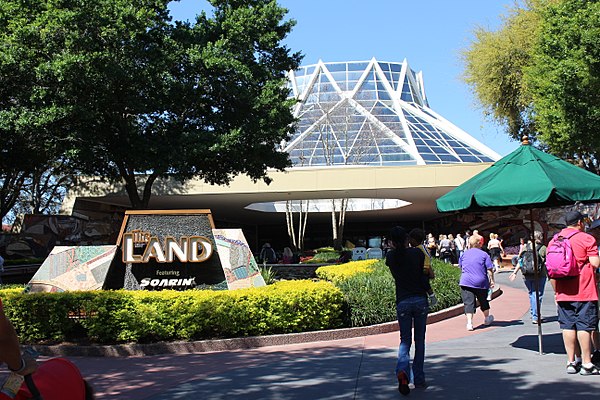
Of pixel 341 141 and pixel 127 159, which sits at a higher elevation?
pixel 341 141

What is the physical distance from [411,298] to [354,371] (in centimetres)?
144

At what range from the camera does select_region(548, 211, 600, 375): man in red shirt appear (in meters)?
6.04

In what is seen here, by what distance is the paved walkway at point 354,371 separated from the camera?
19.2 feet

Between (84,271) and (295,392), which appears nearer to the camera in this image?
(295,392)

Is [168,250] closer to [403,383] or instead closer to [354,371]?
[354,371]

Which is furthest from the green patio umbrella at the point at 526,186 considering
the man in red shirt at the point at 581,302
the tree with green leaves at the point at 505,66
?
the tree with green leaves at the point at 505,66

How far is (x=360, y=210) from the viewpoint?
1625 inches

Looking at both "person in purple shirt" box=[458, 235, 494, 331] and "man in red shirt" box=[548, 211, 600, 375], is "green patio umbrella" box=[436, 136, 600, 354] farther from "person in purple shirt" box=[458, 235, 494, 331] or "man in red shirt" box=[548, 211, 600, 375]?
"person in purple shirt" box=[458, 235, 494, 331]

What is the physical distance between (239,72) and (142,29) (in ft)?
10.1

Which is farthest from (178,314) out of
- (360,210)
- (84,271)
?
(360,210)

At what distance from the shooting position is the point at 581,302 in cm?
606

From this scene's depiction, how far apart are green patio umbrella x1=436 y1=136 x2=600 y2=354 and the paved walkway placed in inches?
39.6

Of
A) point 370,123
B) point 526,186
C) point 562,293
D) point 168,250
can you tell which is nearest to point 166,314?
point 168,250

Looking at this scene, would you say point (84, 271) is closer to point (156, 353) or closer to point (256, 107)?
point (156, 353)
